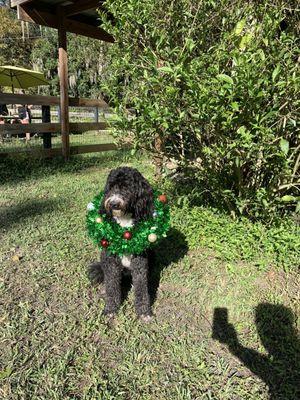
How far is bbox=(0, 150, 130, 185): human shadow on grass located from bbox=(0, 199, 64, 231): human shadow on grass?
5.21 ft

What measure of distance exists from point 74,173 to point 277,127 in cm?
531

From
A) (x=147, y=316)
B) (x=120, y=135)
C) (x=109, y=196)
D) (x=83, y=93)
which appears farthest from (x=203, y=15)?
(x=83, y=93)

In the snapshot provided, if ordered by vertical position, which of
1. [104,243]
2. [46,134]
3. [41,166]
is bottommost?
[41,166]

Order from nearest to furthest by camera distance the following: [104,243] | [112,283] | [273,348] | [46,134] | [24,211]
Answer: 1. [273,348]
2. [104,243]
3. [112,283]
4. [24,211]
5. [46,134]

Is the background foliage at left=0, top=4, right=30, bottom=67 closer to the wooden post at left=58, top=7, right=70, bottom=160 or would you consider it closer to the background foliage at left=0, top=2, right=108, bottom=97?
the background foliage at left=0, top=2, right=108, bottom=97

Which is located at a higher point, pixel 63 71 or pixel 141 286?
pixel 63 71

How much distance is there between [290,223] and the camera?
3713mm

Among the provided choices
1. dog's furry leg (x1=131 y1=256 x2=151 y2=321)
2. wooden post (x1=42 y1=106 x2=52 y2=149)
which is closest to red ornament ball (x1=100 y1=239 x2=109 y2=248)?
dog's furry leg (x1=131 y1=256 x2=151 y2=321)

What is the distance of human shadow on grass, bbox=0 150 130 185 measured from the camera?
722 centimetres

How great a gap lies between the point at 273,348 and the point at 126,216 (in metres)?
1.49

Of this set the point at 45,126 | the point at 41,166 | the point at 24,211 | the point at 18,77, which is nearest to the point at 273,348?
the point at 24,211

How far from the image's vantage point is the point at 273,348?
270cm

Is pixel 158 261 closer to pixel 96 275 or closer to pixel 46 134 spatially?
pixel 96 275

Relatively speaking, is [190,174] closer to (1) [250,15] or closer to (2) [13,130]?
(1) [250,15]
